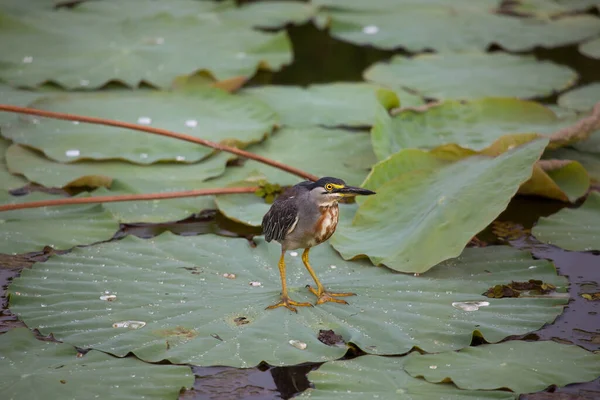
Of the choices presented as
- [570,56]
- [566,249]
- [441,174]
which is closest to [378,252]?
[441,174]

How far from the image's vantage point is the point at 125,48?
6848 mm

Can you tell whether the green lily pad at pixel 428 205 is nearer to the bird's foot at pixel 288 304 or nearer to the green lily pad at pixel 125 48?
the bird's foot at pixel 288 304

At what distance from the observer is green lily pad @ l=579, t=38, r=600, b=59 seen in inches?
289

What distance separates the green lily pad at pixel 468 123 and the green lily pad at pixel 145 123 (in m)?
0.92

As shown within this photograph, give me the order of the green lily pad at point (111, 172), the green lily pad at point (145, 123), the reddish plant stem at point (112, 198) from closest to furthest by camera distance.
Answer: the reddish plant stem at point (112, 198), the green lily pad at point (111, 172), the green lily pad at point (145, 123)

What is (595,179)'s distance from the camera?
5.19 m

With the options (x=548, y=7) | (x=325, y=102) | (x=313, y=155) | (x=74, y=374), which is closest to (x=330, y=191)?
(x=74, y=374)

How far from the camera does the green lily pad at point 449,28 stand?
24.9 ft

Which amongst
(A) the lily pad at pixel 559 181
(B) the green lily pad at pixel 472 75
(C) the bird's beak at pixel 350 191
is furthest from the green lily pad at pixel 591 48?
(C) the bird's beak at pixel 350 191

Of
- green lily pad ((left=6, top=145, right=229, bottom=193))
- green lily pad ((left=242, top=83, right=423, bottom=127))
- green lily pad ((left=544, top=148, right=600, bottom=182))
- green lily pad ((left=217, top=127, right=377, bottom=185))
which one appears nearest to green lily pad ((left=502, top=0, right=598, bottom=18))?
green lily pad ((left=242, top=83, right=423, bottom=127))

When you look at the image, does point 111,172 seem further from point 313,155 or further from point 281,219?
point 281,219

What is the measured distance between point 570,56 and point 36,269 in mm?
5349

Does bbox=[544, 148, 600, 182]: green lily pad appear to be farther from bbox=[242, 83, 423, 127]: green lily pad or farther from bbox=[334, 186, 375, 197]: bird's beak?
bbox=[334, 186, 375, 197]: bird's beak

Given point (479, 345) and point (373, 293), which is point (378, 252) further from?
point (479, 345)
